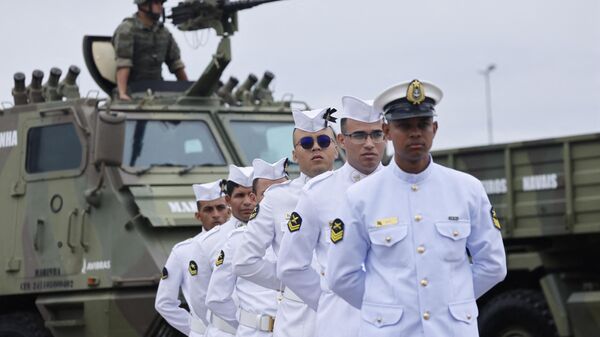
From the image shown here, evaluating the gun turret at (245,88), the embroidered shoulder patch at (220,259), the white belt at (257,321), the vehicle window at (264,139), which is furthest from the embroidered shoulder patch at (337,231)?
the gun turret at (245,88)

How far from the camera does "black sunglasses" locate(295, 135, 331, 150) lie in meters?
8.02

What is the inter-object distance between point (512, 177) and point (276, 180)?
607cm

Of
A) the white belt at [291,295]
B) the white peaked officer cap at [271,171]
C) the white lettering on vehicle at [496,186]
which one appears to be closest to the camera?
the white belt at [291,295]

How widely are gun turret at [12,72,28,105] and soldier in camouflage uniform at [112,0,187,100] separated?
849 millimetres

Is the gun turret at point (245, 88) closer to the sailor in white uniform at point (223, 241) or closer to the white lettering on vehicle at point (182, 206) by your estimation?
the white lettering on vehicle at point (182, 206)

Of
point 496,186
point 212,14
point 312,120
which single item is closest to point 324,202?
point 312,120

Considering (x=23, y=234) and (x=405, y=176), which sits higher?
(x=405, y=176)

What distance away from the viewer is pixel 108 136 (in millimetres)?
12461

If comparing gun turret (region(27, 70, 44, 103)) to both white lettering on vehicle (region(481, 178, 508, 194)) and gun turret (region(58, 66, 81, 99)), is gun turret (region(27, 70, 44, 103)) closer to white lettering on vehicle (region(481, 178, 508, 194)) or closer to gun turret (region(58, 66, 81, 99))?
gun turret (region(58, 66, 81, 99))

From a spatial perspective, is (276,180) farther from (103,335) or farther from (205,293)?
(103,335)

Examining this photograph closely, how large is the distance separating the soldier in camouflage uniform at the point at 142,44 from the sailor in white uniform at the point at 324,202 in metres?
7.40

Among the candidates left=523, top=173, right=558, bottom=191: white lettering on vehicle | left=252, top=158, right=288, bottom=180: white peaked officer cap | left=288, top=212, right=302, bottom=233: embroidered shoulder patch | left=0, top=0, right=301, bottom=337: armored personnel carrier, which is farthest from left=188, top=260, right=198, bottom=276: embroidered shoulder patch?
left=523, top=173, right=558, bottom=191: white lettering on vehicle

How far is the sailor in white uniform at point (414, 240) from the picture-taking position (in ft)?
18.7

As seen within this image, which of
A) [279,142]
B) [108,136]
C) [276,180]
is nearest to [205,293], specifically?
[276,180]
